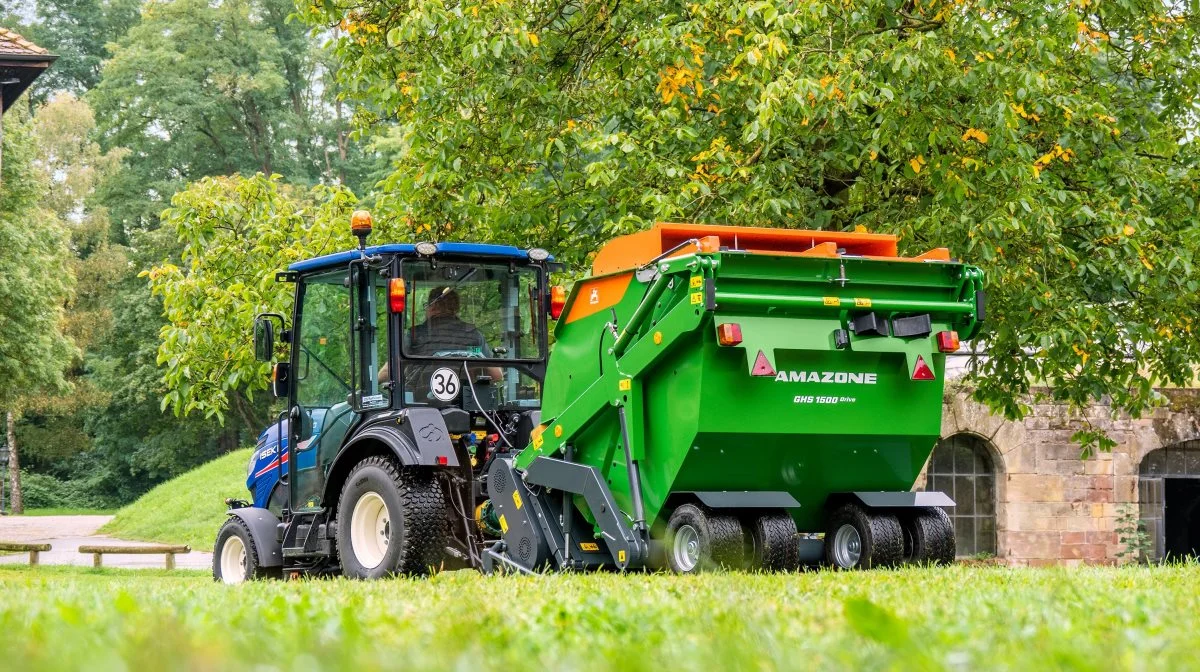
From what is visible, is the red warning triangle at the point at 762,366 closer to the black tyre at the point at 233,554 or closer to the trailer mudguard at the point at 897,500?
the trailer mudguard at the point at 897,500

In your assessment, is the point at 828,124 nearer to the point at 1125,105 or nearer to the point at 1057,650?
the point at 1125,105

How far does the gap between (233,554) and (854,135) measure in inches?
237

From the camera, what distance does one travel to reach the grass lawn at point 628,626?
3238mm

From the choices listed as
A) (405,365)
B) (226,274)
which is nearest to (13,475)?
(226,274)

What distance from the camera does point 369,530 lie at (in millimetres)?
10062

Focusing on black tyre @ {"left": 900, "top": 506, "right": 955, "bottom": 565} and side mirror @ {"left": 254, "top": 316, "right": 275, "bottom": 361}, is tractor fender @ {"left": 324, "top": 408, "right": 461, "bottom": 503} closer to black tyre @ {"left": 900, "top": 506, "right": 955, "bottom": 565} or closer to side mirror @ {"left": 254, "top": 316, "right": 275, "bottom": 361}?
side mirror @ {"left": 254, "top": 316, "right": 275, "bottom": 361}

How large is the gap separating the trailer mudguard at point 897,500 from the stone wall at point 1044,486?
10.3 metres

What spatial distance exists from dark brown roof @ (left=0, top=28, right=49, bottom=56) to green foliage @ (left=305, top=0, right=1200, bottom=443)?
14790 mm

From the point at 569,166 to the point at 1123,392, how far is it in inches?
203

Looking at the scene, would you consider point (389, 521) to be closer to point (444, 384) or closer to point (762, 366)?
point (444, 384)

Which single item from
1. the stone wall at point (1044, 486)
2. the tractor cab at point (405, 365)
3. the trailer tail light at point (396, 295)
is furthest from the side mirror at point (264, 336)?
the stone wall at point (1044, 486)

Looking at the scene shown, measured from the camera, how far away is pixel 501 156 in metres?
13.3

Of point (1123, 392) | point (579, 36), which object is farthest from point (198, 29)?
point (1123, 392)

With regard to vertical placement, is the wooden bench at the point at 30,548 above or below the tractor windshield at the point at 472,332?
below
